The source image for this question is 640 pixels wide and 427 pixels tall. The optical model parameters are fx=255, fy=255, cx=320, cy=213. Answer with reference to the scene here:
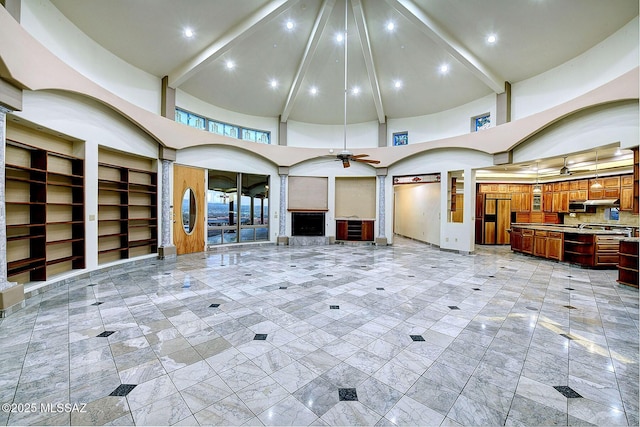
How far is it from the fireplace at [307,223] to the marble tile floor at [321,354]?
18.0 feet

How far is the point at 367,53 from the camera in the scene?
767 cm

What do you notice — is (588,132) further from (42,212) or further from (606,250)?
(42,212)

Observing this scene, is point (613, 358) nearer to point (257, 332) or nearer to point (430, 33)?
point (257, 332)

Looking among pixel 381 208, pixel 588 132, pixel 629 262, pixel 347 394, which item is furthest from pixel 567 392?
pixel 381 208

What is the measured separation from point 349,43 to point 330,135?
11.8ft

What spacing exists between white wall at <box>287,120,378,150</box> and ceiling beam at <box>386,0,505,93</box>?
4.03 metres

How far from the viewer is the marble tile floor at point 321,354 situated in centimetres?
186

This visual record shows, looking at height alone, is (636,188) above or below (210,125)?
below

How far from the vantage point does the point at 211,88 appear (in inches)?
324

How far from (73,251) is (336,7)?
8.46 m

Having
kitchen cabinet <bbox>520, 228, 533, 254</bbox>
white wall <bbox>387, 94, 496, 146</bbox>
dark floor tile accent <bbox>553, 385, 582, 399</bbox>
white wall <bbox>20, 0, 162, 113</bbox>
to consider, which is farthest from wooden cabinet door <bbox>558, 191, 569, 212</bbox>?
white wall <bbox>20, 0, 162, 113</bbox>

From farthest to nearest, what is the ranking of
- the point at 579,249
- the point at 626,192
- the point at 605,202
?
the point at 605,202 < the point at 626,192 < the point at 579,249

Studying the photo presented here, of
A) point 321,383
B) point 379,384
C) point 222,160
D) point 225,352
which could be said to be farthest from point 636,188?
point 222,160

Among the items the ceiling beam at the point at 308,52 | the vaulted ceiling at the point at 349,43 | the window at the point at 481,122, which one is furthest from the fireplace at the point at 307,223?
the window at the point at 481,122
